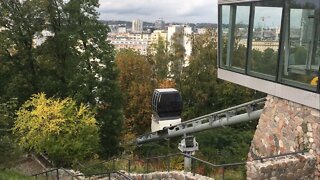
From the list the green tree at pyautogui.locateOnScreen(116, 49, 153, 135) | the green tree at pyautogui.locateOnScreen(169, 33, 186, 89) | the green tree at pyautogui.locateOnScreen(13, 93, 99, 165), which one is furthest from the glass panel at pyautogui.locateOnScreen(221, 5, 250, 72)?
the green tree at pyautogui.locateOnScreen(169, 33, 186, 89)

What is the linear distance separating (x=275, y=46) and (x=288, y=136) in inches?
88.6

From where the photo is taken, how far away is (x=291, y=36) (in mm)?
9570

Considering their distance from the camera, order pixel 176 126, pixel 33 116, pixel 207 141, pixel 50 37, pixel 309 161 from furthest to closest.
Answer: pixel 50 37, pixel 207 141, pixel 176 126, pixel 33 116, pixel 309 161

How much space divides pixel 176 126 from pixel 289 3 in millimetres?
12517

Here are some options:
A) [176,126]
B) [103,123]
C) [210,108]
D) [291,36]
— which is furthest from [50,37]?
[291,36]

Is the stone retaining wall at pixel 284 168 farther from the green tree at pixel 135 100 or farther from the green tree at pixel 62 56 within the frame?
the green tree at pixel 135 100

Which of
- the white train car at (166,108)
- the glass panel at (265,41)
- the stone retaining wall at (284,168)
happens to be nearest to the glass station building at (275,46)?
the glass panel at (265,41)

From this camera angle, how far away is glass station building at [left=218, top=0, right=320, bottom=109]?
9000 millimetres

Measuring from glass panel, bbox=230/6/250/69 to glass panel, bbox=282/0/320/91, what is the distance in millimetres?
1676

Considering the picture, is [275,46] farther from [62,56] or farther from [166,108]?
[62,56]

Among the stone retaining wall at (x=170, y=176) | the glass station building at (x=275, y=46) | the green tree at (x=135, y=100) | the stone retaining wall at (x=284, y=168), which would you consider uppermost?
the glass station building at (x=275, y=46)

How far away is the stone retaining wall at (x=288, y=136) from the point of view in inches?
353

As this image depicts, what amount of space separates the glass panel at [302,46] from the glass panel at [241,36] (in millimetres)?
1676

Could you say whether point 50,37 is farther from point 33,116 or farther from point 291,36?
point 291,36
